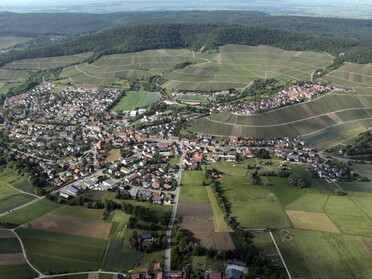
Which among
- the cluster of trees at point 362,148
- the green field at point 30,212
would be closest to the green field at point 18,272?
the green field at point 30,212

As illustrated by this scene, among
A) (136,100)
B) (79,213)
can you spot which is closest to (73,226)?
(79,213)

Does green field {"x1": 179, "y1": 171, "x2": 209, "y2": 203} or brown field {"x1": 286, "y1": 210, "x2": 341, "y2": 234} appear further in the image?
green field {"x1": 179, "y1": 171, "x2": 209, "y2": 203}

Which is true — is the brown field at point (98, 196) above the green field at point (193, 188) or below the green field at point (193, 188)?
below

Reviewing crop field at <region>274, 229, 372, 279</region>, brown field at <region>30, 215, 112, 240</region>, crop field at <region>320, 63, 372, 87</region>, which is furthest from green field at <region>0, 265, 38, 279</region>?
crop field at <region>320, 63, 372, 87</region>

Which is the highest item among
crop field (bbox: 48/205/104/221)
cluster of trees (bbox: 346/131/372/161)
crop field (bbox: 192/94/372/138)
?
crop field (bbox: 192/94/372/138)

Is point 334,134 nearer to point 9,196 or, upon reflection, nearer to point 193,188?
point 193,188

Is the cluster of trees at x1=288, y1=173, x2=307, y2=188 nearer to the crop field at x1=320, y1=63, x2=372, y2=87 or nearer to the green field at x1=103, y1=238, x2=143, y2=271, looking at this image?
the green field at x1=103, y1=238, x2=143, y2=271

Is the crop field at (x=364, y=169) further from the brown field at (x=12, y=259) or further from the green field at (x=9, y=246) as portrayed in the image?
the green field at (x=9, y=246)
